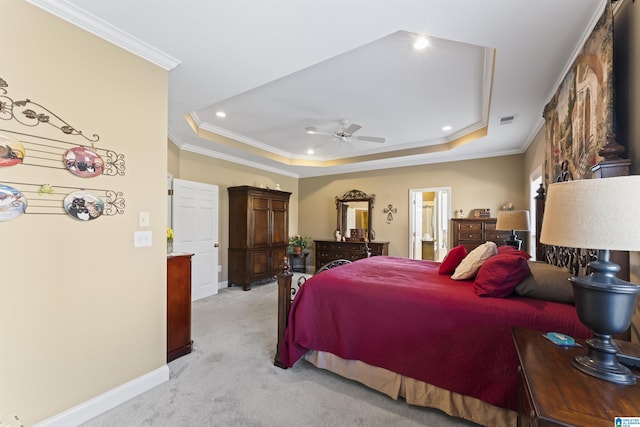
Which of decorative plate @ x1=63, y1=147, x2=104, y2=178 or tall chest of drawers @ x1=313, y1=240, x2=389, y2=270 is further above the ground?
decorative plate @ x1=63, y1=147, x2=104, y2=178

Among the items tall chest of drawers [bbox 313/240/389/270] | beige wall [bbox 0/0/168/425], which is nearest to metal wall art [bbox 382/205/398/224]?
tall chest of drawers [bbox 313/240/389/270]

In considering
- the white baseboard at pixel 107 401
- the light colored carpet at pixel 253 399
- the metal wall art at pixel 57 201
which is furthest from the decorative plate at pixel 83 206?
the light colored carpet at pixel 253 399

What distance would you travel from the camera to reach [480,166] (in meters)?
5.18

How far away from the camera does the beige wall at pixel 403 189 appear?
4.97 m

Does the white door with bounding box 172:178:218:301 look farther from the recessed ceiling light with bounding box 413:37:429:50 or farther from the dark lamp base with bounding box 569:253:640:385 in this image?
the dark lamp base with bounding box 569:253:640:385

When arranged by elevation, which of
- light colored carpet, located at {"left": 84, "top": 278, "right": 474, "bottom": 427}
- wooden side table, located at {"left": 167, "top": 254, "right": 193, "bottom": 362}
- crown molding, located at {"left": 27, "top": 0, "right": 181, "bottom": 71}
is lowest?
light colored carpet, located at {"left": 84, "top": 278, "right": 474, "bottom": 427}

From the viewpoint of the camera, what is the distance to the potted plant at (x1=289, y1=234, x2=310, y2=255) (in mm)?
6809

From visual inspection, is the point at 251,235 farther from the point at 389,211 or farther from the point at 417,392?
the point at 417,392

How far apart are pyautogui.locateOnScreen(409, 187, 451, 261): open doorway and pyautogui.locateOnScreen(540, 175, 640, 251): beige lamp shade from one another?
15.9 ft

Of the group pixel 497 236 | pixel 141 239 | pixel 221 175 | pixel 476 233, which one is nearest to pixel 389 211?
pixel 476 233

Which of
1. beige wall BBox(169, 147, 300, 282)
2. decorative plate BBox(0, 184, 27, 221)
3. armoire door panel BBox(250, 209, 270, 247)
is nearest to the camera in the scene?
decorative plate BBox(0, 184, 27, 221)

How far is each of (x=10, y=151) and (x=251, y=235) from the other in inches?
153

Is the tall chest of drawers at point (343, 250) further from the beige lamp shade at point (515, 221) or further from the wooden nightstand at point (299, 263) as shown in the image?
the beige lamp shade at point (515, 221)

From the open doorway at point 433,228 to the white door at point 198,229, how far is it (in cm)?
412
